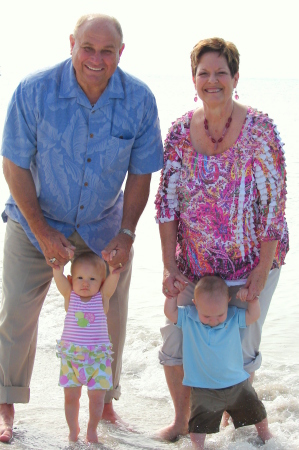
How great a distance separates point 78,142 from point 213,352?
133 cm

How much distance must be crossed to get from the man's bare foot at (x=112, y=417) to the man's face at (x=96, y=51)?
6.36 feet

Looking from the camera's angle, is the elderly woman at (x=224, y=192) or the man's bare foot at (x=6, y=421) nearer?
the elderly woman at (x=224, y=192)

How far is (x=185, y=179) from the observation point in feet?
11.7

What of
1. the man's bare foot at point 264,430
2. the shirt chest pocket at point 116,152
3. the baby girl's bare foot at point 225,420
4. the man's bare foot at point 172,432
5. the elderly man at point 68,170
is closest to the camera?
the elderly man at point 68,170

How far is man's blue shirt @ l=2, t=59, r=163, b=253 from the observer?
137 inches

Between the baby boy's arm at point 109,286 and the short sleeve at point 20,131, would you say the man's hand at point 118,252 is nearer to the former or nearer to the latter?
the baby boy's arm at point 109,286

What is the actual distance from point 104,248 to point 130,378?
1490mm

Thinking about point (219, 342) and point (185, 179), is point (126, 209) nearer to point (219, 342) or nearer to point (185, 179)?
point (185, 179)

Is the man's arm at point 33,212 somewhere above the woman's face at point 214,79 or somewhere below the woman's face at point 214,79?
below

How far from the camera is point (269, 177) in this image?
341 centimetres

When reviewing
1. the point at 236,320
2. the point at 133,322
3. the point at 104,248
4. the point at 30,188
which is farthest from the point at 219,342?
the point at 133,322

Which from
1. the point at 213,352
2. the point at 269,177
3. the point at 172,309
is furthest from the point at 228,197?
the point at 213,352

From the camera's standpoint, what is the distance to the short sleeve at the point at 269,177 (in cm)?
341

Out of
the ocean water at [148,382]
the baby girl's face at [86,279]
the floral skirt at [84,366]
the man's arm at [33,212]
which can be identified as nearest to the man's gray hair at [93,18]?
the man's arm at [33,212]
